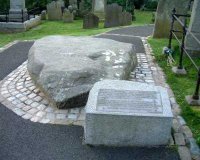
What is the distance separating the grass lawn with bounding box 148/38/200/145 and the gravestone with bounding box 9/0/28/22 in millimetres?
8739

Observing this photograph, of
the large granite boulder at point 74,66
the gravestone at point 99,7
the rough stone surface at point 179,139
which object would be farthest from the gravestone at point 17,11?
the rough stone surface at point 179,139

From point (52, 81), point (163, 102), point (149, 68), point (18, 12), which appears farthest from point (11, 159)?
point (18, 12)

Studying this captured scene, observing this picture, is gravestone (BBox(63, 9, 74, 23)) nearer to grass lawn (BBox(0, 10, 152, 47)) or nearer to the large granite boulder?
grass lawn (BBox(0, 10, 152, 47))

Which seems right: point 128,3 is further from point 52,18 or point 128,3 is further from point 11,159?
point 11,159

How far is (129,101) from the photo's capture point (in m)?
4.73

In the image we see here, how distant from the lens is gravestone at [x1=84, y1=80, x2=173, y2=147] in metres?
4.48

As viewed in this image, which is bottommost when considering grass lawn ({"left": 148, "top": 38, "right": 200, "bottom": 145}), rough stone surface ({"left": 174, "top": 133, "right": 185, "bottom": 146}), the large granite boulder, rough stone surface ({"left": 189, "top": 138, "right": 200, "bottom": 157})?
rough stone surface ({"left": 174, "top": 133, "right": 185, "bottom": 146})

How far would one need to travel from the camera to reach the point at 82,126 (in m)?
5.12

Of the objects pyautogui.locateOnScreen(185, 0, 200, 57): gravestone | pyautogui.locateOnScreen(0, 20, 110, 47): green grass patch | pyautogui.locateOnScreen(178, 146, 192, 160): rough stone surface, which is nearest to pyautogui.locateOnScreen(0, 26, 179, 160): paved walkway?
pyautogui.locateOnScreen(178, 146, 192, 160): rough stone surface

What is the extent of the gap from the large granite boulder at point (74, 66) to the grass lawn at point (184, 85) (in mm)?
911

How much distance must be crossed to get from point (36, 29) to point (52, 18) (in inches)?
141

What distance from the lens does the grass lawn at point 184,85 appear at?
5.20 m

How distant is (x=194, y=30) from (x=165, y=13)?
267 cm

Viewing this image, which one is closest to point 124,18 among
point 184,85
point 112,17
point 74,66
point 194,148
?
point 112,17
